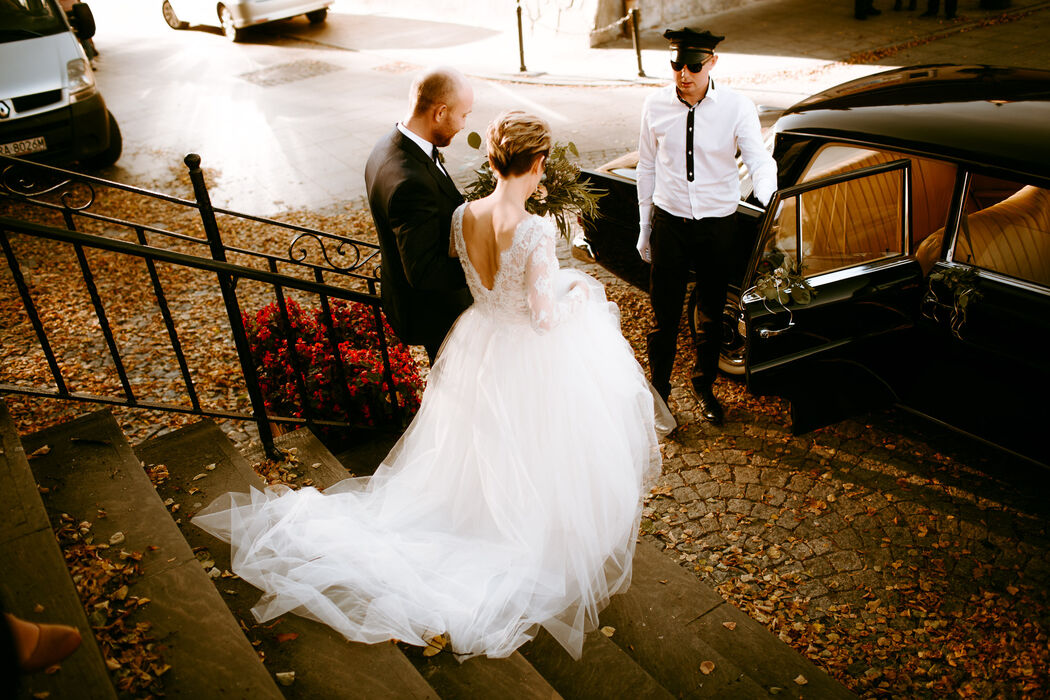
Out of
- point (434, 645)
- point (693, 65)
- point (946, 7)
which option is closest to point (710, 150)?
point (693, 65)

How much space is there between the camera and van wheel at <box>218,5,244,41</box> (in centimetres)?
1602

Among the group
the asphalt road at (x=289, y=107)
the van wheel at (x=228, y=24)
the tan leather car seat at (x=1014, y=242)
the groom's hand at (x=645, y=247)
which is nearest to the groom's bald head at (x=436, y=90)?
the groom's hand at (x=645, y=247)

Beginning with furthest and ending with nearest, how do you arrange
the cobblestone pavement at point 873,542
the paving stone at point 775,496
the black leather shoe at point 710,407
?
the black leather shoe at point 710,407
the paving stone at point 775,496
the cobblestone pavement at point 873,542

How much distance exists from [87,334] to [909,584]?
5860mm

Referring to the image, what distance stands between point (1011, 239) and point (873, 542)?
165 centimetres

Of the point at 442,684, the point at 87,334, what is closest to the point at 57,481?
the point at 442,684

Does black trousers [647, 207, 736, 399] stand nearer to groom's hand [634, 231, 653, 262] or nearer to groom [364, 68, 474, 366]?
groom's hand [634, 231, 653, 262]

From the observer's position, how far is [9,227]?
3062 millimetres

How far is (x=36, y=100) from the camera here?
8141 mm

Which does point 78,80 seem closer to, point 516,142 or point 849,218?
point 516,142

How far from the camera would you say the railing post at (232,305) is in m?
3.36

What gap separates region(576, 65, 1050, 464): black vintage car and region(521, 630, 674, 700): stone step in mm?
1593

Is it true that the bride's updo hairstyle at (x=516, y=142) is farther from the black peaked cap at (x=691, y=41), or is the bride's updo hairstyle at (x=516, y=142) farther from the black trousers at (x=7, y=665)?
the black trousers at (x=7, y=665)

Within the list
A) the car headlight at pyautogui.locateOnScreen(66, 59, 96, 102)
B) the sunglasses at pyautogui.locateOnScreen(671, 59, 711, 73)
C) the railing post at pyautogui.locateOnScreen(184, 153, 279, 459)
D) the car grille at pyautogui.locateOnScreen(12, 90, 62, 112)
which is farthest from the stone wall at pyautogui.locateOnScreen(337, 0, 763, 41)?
the railing post at pyautogui.locateOnScreen(184, 153, 279, 459)
